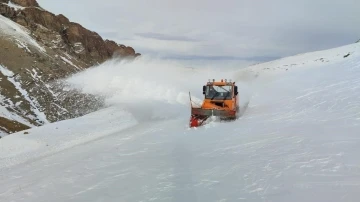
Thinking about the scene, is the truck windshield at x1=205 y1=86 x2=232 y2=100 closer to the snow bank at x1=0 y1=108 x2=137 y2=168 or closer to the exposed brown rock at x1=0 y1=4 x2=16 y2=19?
the snow bank at x1=0 y1=108 x2=137 y2=168

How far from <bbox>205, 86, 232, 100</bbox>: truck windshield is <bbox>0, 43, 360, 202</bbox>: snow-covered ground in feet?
5.15

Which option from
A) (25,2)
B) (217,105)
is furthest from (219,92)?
(25,2)

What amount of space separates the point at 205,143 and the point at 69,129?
28.4ft

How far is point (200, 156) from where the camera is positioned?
1124 centimetres

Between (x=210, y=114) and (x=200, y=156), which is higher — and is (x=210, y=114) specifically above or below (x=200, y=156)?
above

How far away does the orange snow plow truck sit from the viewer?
17578mm

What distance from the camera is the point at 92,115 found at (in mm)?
22641

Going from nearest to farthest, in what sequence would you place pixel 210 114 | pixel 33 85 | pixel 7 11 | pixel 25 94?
1. pixel 210 114
2. pixel 25 94
3. pixel 33 85
4. pixel 7 11

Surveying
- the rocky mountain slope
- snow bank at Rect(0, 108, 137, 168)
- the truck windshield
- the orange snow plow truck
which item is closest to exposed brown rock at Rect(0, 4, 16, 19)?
the rocky mountain slope

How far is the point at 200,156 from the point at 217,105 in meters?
7.96

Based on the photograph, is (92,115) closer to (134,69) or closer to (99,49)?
(134,69)

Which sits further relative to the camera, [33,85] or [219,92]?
[33,85]

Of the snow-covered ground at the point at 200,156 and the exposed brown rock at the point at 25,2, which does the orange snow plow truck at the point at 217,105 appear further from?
the exposed brown rock at the point at 25,2

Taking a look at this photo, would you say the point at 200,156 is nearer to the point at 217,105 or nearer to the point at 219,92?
the point at 217,105
